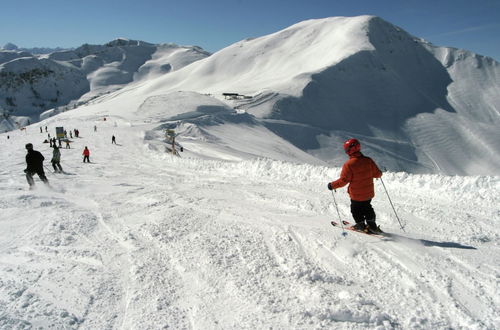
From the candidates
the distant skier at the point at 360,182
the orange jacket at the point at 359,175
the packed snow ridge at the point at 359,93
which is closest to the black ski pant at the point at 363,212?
the distant skier at the point at 360,182

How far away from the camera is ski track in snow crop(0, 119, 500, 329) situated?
158 inches

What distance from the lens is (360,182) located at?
250 inches

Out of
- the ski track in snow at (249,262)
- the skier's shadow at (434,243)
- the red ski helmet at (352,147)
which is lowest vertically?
the ski track in snow at (249,262)

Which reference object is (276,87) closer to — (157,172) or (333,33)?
(333,33)

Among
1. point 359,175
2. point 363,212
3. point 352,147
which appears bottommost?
point 363,212

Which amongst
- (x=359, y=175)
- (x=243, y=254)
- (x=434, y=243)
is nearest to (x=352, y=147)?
(x=359, y=175)

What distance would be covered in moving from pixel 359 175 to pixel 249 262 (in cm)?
278

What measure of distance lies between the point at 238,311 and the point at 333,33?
→ 191 meters

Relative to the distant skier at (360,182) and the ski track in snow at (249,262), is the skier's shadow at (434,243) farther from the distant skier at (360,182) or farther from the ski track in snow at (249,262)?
the distant skier at (360,182)

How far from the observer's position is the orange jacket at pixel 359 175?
629 centimetres

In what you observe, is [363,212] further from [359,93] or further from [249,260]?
[359,93]

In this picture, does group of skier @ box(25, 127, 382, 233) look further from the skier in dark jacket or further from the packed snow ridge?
the packed snow ridge

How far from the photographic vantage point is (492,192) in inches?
340

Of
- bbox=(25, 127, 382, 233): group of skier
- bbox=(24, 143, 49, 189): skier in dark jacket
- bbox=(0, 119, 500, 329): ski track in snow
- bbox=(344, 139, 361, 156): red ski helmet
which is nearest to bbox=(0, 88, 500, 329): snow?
bbox=(0, 119, 500, 329): ski track in snow
